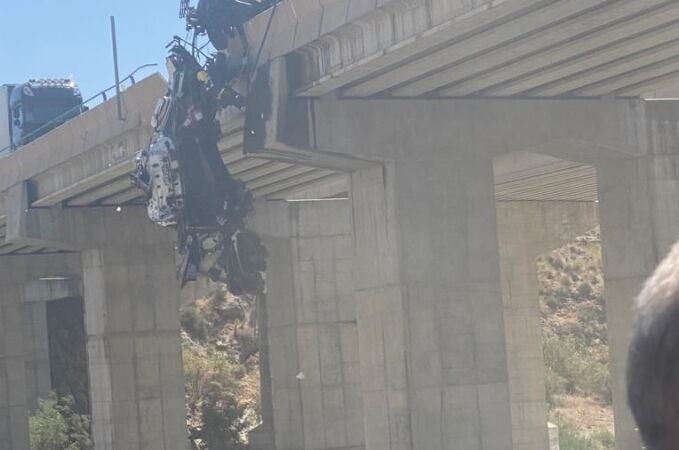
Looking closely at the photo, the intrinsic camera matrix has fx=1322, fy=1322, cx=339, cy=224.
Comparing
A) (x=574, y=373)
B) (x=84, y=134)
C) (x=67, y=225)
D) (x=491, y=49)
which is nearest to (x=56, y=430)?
(x=67, y=225)

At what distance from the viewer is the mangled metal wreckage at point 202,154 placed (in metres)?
19.4

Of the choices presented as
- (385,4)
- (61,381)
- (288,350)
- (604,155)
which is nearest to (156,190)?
(385,4)

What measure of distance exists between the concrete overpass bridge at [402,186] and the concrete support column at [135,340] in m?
0.05

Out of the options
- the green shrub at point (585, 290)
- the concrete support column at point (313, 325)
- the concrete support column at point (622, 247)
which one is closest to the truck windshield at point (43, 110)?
the concrete support column at point (313, 325)

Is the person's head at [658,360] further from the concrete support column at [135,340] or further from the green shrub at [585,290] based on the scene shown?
the green shrub at [585,290]

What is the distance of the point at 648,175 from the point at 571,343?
4106cm

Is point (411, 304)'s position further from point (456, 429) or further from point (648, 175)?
point (648, 175)

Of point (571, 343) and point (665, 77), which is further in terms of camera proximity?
point (571, 343)

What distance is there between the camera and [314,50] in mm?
18562

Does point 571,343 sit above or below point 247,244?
below

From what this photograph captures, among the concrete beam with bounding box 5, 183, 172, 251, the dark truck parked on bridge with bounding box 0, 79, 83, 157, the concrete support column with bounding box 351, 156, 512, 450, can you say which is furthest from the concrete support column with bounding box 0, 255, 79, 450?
the concrete support column with bounding box 351, 156, 512, 450

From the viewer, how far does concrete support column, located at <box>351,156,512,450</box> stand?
19906 millimetres

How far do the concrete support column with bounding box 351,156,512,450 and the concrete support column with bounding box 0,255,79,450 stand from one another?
2454 cm

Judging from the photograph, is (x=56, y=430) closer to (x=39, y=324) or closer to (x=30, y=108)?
(x=39, y=324)
